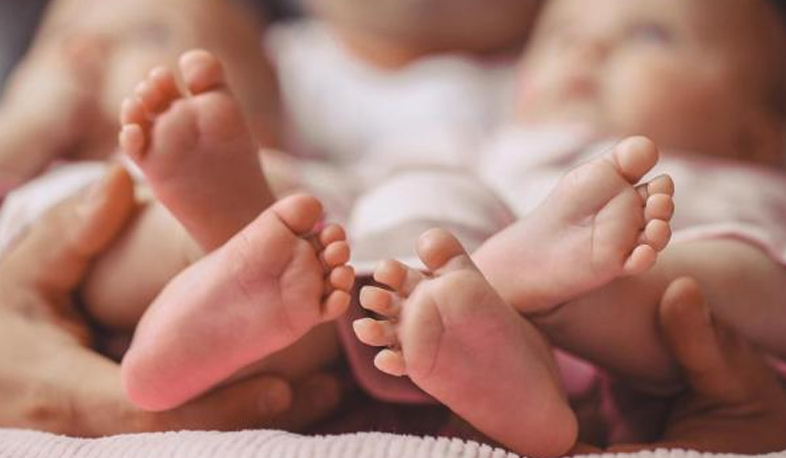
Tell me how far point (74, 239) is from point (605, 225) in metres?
0.37

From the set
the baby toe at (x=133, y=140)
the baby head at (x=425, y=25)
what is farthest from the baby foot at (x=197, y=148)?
the baby head at (x=425, y=25)

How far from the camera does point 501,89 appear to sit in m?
1.30

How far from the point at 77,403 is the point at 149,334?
0.10 m

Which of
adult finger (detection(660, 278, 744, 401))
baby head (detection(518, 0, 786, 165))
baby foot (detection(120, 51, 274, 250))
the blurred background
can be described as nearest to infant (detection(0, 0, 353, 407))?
baby foot (detection(120, 51, 274, 250))

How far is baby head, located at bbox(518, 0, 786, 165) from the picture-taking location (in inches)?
40.6

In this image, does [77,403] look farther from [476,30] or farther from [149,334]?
[476,30]

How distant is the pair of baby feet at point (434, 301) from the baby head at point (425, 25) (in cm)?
69

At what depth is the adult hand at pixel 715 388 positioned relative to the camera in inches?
25.1

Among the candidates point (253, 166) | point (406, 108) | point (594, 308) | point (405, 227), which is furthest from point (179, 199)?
point (406, 108)

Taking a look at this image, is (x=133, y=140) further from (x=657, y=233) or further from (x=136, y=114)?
(x=657, y=233)

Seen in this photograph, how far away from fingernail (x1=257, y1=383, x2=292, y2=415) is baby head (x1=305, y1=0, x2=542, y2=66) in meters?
0.71

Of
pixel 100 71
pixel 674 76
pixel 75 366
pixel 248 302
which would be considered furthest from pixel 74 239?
pixel 674 76

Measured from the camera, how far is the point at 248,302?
1.84 ft

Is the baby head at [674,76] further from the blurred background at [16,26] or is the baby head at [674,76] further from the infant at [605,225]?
the blurred background at [16,26]
